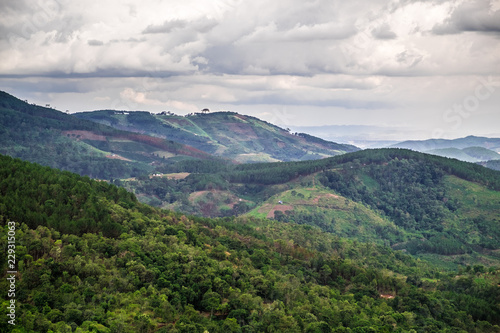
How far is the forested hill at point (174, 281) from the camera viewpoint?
68.6 m

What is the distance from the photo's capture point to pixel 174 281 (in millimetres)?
81562

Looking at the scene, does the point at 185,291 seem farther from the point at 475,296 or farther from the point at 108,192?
the point at 475,296

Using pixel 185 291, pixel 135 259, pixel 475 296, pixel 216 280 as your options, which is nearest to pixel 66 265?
pixel 135 259

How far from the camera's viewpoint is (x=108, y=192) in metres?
121

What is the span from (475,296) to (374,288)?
24.0 metres

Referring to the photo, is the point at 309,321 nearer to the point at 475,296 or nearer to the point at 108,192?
the point at 475,296

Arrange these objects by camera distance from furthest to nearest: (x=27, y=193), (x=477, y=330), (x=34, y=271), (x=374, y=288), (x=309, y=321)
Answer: (x=374, y=288)
(x=27, y=193)
(x=477, y=330)
(x=309, y=321)
(x=34, y=271)

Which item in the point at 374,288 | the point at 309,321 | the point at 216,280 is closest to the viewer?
the point at 309,321

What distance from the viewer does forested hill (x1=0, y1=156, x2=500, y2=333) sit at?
6862 cm

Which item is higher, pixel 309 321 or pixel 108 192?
pixel 108 192

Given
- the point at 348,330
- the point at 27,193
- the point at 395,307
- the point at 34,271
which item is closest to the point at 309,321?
the point at 348,330

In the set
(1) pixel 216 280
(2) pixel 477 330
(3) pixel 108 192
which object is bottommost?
(2) pixel 477 330

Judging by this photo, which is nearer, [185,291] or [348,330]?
[348,330]

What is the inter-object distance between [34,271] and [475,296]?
90.6 m
